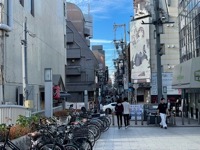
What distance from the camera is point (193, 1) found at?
31016mm

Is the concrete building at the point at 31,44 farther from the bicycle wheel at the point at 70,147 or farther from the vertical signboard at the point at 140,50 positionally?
the bicycle wheel at the point at 70,147

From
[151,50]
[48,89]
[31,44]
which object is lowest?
[48,89]

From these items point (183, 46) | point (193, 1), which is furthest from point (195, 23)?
point (183, 46)

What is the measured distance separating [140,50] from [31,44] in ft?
96.0

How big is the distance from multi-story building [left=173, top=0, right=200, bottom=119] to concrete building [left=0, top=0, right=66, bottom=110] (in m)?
11.4

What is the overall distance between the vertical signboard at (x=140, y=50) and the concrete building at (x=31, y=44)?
39.5 ft

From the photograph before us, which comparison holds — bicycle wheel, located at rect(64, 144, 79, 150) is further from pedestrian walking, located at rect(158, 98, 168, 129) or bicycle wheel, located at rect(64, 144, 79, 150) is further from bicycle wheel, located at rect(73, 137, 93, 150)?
pedestrian walking, located at rect(158, 98, 168, 129)

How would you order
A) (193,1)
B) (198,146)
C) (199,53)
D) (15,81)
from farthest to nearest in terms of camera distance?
(193,1)
(199,53)
(15,81)
(198,146)

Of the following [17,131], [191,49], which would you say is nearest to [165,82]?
[191,49]

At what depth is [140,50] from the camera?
5756 cm

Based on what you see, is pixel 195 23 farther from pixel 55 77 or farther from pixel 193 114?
pixel 55 77

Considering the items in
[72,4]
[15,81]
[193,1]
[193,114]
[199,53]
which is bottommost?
[193,114]

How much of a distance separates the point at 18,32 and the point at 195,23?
45.5 ft

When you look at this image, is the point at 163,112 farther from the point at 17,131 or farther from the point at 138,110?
the point at 17,131
